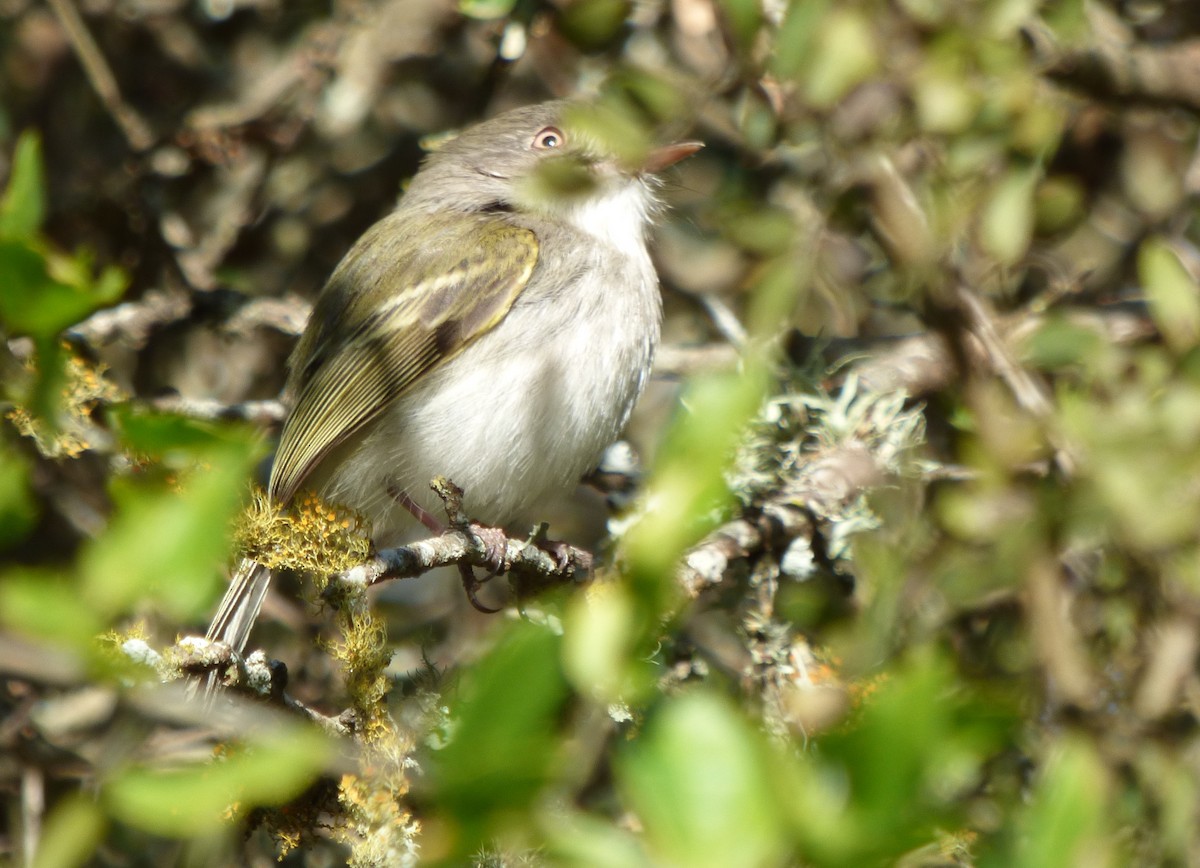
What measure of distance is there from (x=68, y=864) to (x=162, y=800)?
386mm

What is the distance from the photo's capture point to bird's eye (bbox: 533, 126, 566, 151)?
431 centimetres

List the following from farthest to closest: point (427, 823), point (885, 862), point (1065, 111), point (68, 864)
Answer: point (1065, 111) → point (427, 823) → point (68, 864) → point (885, 862)

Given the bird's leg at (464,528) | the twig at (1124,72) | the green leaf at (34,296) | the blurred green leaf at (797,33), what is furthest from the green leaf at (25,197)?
the twig at (1124,72)

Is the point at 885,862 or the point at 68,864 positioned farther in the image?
the point at 68,864

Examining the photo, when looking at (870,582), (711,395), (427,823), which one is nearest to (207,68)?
(870,582)

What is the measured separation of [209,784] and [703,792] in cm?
51

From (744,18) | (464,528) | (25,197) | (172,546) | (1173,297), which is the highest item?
(25,197)

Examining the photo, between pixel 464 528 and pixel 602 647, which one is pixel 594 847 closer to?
pixel 602 647

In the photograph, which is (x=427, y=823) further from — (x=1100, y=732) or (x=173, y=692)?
(x=1100, y=732)

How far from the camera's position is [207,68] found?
198 inches

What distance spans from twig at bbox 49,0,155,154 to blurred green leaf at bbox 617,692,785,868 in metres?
3.80

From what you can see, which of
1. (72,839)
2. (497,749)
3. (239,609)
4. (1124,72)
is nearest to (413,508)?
(239,609)

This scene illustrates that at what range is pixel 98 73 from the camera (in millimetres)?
4383

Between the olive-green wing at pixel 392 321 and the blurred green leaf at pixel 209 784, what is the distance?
2.34m
